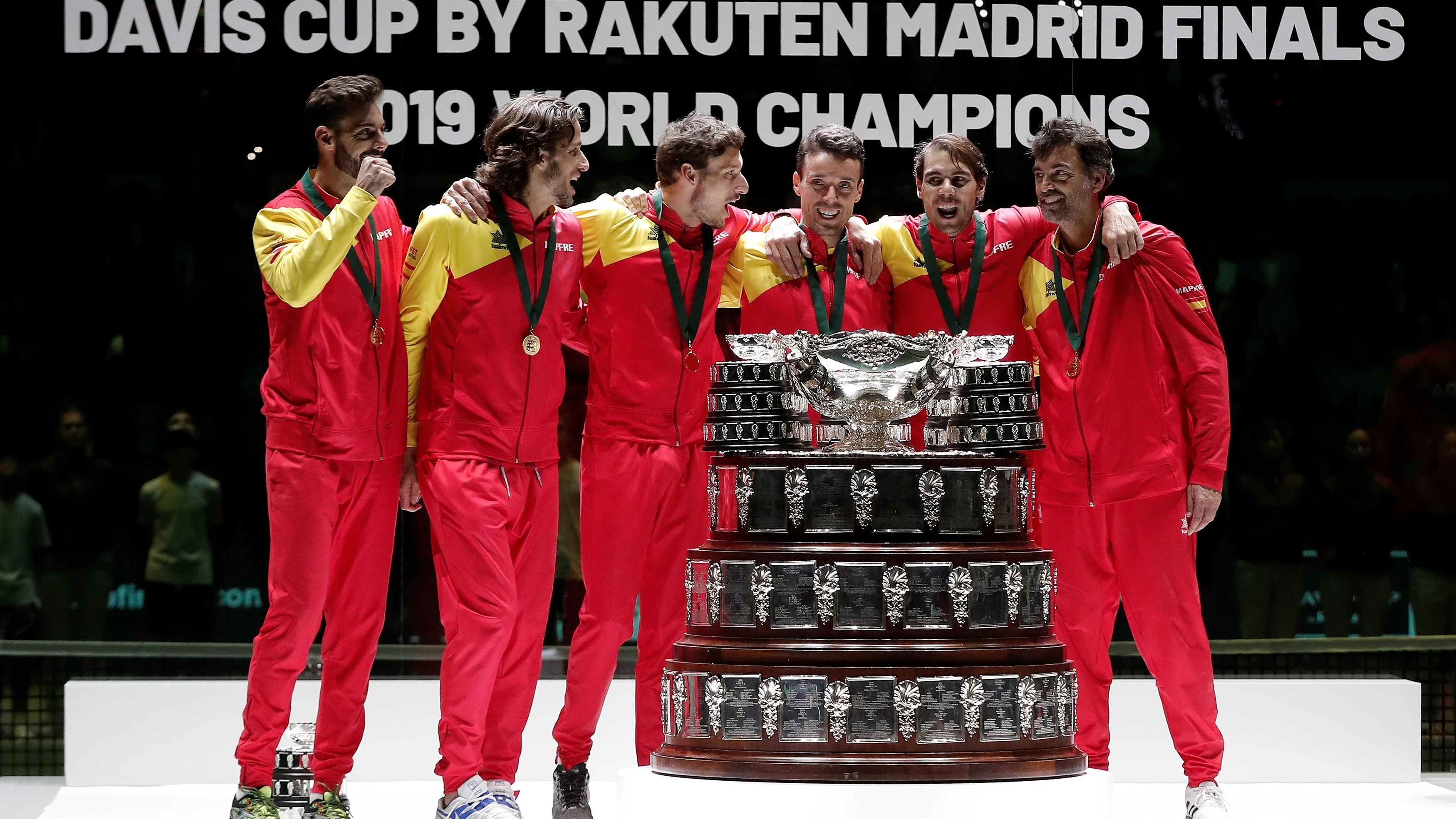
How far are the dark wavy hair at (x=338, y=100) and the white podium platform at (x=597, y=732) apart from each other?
229 cm

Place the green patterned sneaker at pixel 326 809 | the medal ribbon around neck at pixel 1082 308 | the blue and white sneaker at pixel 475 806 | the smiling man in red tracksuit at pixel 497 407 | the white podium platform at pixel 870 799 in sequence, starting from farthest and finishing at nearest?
the medal ribbon around neck at pixel 1082 308, the green patterned sneaker at pixel 326 809, the smiling man in red tracksuit at pixel 497 407, the blue and white sneaker at pixel 475 806, the white podium platform at pixel 870 799

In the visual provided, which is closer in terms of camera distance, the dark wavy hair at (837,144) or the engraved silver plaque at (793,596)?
the engraved silver plaque at (793,596)

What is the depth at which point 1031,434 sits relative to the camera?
4.20 metres

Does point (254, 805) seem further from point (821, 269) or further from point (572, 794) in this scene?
point (821, 269)

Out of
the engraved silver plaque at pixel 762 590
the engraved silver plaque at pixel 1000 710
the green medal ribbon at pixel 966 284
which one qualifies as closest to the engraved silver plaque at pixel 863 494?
the engraved silver plaque at pixel 762 590

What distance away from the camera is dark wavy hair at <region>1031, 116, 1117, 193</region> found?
5.28m

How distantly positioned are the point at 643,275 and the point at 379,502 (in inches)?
41.2

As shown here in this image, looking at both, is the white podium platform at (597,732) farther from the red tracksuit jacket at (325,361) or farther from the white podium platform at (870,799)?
the white podium platform at (870,799)

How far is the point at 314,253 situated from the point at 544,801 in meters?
2.12

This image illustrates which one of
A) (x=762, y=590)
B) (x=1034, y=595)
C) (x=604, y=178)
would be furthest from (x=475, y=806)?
(x=604, y=178)

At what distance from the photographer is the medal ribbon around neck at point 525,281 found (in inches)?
193

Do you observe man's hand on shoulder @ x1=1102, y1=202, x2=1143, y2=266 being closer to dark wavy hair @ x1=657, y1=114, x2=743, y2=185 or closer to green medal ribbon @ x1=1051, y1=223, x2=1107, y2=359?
green medal ribbon @ x1=1051, y1=223, x2=1107, y2=359

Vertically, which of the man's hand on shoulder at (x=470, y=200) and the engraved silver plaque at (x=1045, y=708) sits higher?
the man's hand on shoulder at (x=470, y=200)

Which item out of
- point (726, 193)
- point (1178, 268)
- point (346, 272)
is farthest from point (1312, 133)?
point (346, 272)
